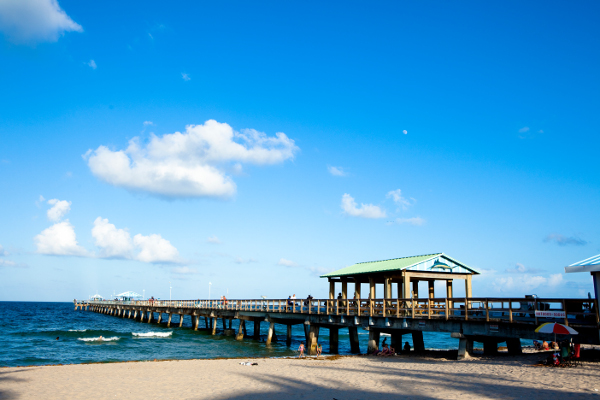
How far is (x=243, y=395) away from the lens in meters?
13.8

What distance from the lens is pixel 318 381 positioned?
15.9 m

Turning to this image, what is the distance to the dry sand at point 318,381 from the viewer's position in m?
12.9

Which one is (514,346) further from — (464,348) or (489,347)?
(464,348)

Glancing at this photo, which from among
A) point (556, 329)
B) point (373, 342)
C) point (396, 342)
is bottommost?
point (396, 342)

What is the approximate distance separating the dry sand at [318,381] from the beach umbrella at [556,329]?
1.28 metres

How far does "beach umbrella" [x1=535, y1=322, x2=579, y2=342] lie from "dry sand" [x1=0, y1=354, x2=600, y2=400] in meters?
1.28

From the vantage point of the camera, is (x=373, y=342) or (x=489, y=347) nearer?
(x=489, y=347)

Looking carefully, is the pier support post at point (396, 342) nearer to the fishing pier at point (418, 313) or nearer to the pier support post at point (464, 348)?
the fishing pier at point (418, 313)

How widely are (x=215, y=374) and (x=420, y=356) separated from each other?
36.3 ft

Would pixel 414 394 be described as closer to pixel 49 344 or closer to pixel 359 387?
pixel 359 387

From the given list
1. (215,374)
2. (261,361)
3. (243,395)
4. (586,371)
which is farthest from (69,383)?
A: (586,371)

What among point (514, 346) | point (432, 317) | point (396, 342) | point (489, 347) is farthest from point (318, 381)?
point (514, 346)

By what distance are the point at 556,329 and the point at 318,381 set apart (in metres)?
8.16

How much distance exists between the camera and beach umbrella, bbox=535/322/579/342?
14.5m
